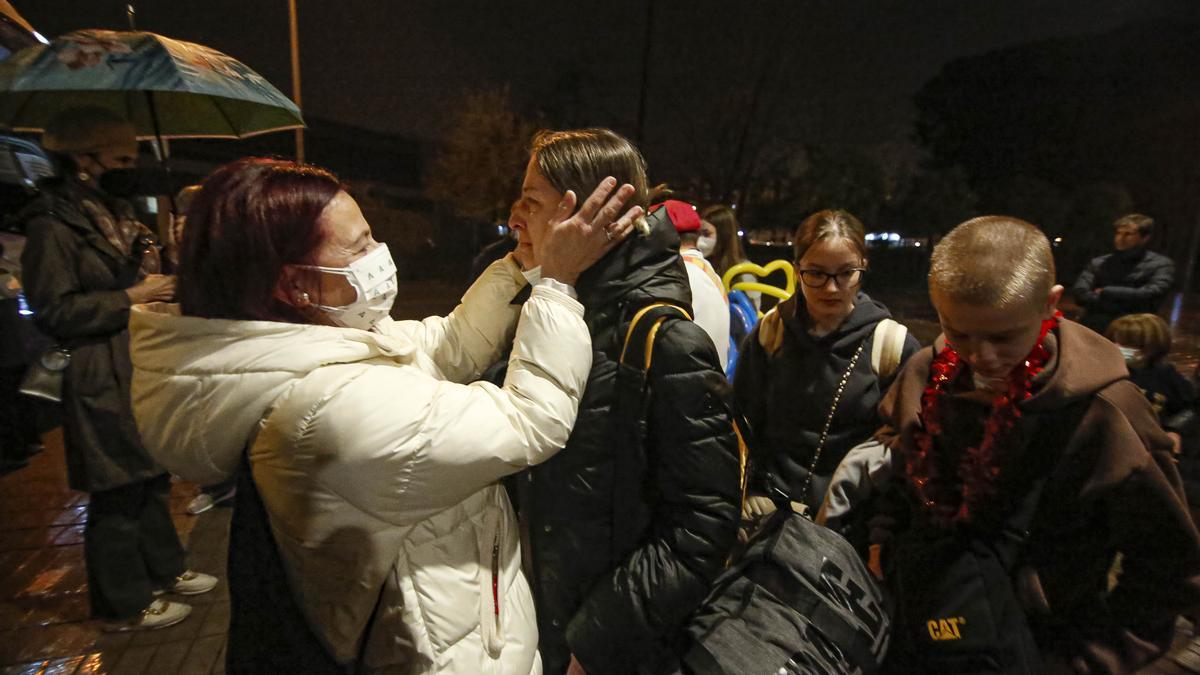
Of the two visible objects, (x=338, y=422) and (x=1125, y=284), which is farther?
(x=1125, y=284)

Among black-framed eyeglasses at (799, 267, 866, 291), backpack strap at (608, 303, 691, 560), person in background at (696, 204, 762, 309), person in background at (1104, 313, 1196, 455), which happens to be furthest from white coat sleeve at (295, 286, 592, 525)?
person in background at (1104, 313, 1196, 455)

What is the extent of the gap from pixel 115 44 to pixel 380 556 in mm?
2872

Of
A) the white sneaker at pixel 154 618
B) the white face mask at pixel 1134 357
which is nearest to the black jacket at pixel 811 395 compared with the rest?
the white sneaker at pixel 154 618

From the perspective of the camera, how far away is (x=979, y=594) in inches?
54.9

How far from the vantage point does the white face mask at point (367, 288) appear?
128cm

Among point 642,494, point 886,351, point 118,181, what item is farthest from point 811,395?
point 118,181

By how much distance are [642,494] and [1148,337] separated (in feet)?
16.3

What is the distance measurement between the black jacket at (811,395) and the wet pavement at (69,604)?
2773 mm

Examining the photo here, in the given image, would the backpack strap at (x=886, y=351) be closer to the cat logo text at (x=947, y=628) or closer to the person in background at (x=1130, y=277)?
the cat logo text at (x=947, y=628)

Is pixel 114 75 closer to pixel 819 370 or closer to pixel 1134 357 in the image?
pixel 819 370

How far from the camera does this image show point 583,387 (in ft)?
4.26

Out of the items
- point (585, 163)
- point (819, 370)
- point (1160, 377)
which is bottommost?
point (1160, 377)

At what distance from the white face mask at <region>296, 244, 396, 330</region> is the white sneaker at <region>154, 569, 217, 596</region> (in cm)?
299

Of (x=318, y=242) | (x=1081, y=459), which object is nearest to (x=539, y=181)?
(x=318, y=242)
